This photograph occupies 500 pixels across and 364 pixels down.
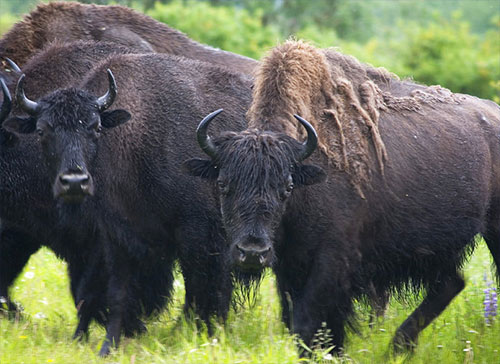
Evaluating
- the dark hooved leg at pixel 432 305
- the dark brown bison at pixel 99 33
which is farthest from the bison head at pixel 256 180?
the dark brown bison at pixel 99 33

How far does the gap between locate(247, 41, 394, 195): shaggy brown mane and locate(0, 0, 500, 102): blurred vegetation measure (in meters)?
9.17

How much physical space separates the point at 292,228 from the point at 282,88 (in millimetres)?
1122

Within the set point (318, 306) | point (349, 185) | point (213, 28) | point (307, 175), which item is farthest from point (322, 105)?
point (213, 28)

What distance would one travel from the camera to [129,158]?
7504mm

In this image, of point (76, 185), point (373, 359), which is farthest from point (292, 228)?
point (76, 185)

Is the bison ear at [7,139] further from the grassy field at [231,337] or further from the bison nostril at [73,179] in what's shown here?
the grassy field at [231,337]

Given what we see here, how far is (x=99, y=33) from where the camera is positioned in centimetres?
972

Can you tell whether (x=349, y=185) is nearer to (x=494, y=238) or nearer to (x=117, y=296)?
(x=494, y=238)

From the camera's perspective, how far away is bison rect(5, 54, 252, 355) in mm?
7340

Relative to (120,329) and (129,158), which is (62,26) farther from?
(120,329)

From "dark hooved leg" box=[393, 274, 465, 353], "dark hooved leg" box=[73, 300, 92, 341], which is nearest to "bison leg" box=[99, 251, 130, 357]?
"dark hooved leg" box=[73, 300, 92, 341]

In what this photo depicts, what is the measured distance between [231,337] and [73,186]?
1761mm

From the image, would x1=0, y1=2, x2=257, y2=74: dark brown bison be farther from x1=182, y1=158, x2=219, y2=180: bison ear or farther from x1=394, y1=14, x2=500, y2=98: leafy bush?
x1=394, y1=14, x2=500, y2=98: leafy bush

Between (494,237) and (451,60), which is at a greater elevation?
(494,237)
